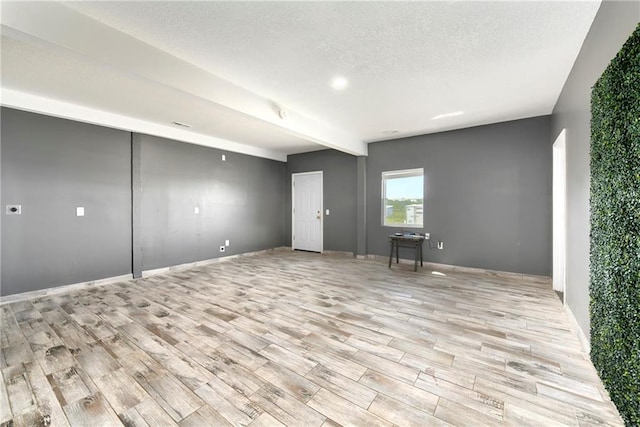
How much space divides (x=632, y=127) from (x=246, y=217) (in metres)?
6.28

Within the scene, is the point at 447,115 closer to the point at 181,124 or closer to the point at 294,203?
the point at 294,203

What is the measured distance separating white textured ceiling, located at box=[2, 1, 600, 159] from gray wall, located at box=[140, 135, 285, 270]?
1.16 meters

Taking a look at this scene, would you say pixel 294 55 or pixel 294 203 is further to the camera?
pixel 294 203

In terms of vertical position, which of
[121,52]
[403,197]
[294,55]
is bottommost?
[403,197]

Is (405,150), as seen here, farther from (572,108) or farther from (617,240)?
(617,240)

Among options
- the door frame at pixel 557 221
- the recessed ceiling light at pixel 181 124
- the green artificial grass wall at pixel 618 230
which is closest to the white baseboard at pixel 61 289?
the recessed ceiling light at pixel 181 124

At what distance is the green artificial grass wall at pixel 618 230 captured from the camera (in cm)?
133

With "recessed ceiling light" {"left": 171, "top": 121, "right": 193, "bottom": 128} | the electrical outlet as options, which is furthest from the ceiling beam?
"recessed ceiling light" {"left": 171, "top": 121, "right": 193, "bottom": 128}

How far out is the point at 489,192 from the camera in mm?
4668

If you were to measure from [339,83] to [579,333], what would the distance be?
3.52 meters

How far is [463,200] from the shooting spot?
16.1 feet

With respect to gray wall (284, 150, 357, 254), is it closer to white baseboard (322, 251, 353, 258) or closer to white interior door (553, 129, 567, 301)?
white baseboard (322, 251, 353, 258)

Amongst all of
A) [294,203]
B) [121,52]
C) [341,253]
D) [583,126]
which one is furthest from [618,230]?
[294,203]

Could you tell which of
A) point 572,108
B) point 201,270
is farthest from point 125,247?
point 572,108
